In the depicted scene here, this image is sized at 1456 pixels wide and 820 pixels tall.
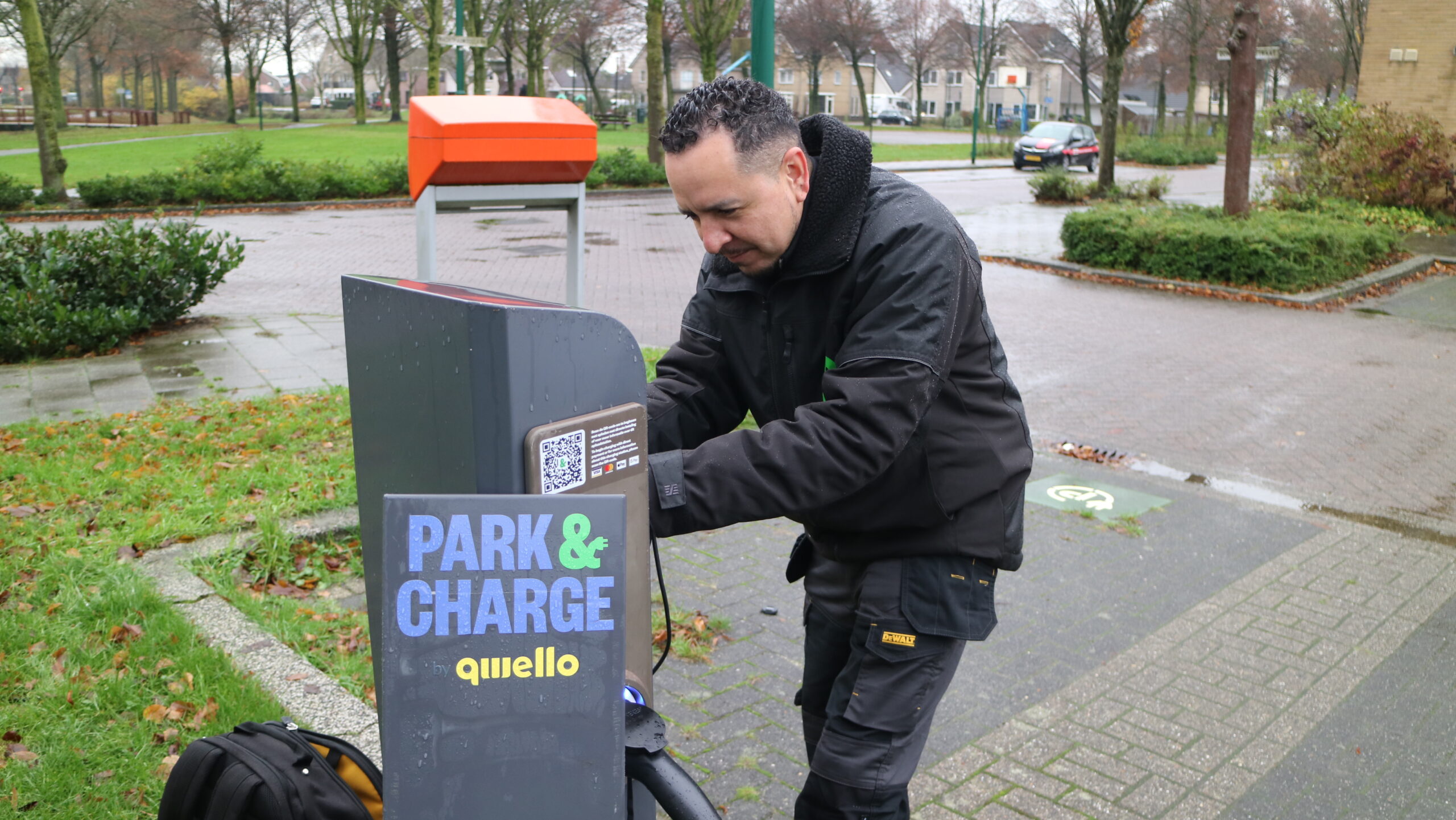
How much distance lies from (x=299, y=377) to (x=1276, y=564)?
20.4 feet

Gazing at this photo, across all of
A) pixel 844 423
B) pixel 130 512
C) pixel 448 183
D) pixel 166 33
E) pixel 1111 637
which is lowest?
pixel 1111 637

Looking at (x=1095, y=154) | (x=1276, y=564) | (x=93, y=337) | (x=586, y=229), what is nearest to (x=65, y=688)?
(x=1276, y=564)

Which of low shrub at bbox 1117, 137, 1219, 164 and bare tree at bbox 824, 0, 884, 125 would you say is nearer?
low shrub at bbox 1117, 137, 1219, 164

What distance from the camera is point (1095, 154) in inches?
1417

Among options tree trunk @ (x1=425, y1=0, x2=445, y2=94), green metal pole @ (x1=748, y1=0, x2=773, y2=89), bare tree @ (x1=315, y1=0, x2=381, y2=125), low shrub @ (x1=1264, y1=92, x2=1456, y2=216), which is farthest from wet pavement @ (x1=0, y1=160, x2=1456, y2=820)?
bare tree @ (x1=315, y1=0, x2=381, y2=125)

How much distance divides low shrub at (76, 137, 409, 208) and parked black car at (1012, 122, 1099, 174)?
1939cm

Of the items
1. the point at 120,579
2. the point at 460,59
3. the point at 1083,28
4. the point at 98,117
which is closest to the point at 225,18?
the point at 98,117

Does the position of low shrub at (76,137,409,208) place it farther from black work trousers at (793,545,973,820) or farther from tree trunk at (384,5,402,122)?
tree trunk at (384,5,402,122)

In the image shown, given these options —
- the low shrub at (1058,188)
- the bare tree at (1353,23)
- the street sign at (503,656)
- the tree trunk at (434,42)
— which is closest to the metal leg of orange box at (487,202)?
the street sign at (503,656)

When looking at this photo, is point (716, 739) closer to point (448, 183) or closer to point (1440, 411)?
point (448, 183)

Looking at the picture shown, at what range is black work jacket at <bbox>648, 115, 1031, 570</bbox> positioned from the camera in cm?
186

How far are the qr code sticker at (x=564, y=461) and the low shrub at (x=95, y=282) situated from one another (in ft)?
26.6

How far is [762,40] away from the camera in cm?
565

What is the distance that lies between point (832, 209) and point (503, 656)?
3.18 feet
